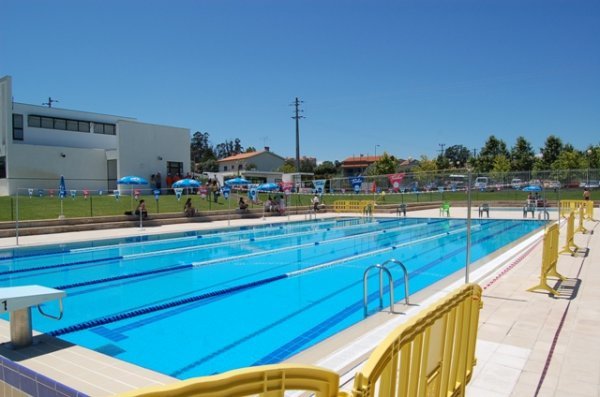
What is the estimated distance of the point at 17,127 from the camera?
2833 cm

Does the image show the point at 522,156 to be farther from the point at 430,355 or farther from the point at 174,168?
the point at 430,355

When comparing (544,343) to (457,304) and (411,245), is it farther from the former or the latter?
(411,245)

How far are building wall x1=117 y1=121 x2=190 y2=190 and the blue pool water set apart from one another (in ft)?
47.1

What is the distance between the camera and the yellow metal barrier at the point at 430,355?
184cm

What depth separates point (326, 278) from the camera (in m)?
10.2

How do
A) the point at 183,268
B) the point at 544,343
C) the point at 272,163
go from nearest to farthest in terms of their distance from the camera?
the point at 544,343 < the point at 183,268 < the point at 272,163

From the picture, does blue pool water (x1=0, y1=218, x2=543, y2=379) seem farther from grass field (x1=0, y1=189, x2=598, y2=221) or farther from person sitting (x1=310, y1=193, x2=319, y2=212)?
person sitting (x1=310, y1=193, x2=319, y2=212)

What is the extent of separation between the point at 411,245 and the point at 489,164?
144 ft

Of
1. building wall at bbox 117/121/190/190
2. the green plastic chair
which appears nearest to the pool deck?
the green plastic chair

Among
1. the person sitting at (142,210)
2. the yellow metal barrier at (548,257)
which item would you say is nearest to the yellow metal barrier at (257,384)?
the yellow metal barrier at (548,257)

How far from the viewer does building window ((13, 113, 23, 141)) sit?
28172 mm

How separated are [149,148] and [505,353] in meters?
30.7

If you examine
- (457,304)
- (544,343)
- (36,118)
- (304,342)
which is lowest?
(304,342)

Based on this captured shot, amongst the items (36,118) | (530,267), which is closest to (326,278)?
(530,267)
